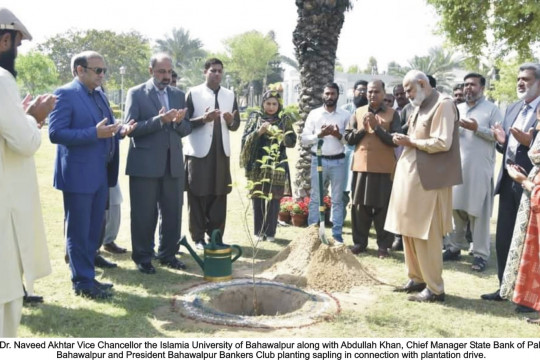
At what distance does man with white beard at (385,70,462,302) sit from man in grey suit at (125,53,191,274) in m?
2.41

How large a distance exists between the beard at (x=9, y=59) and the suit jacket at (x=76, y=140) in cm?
124

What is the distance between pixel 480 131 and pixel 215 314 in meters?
3.97

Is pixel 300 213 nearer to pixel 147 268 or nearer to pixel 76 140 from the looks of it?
pixel 147 268

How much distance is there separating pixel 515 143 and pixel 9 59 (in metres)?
4.46

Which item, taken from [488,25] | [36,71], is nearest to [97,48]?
[36,71]

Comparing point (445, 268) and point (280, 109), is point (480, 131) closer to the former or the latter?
point (445, 268)

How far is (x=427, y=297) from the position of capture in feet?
16.5

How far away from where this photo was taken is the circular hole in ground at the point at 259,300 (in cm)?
496

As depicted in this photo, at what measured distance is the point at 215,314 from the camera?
448cm

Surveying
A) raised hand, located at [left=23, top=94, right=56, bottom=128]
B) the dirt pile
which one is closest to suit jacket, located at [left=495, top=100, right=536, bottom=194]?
the dirt pile

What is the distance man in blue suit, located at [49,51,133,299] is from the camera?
4641 millimetres

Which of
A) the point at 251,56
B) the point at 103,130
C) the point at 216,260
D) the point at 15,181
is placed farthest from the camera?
the point at 251,56

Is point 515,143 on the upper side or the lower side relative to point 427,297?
upper
